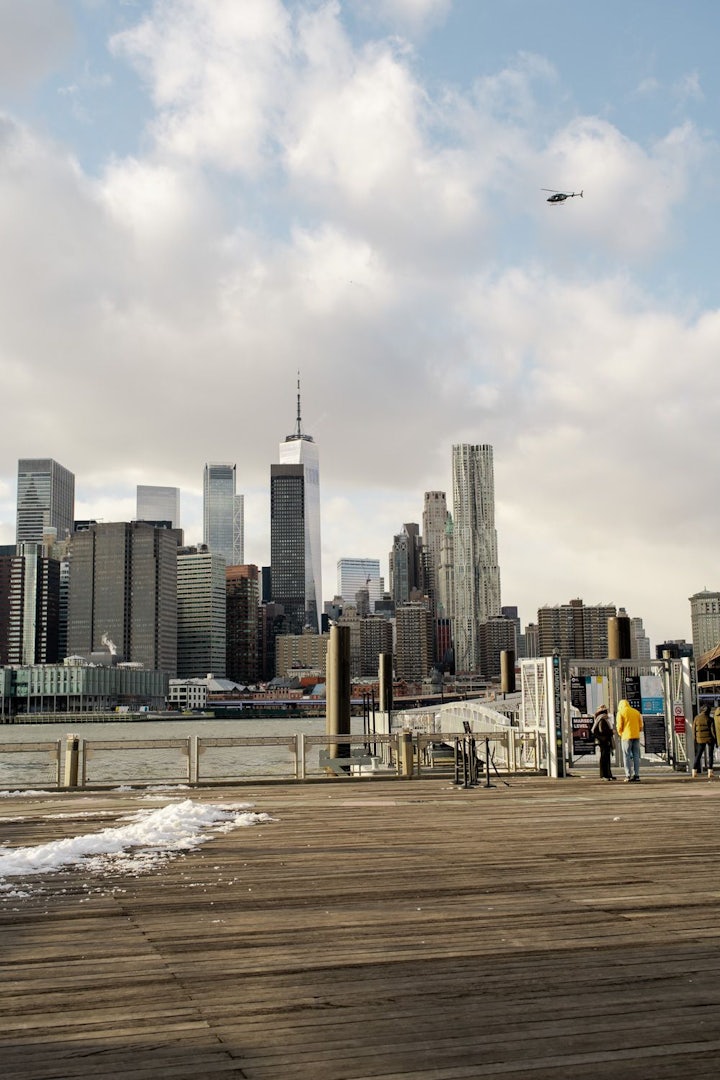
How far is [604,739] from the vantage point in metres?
24.5

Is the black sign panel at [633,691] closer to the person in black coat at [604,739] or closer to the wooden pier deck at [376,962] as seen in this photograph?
the person in black coat at [604,739]

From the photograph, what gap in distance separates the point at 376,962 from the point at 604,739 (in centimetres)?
1854

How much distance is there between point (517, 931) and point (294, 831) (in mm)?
7017

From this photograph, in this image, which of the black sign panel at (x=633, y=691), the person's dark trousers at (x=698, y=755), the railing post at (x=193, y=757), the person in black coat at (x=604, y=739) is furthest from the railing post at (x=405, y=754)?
the person's dark trousers at (x=698, y=755)

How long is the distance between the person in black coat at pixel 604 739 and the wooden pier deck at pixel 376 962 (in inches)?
416

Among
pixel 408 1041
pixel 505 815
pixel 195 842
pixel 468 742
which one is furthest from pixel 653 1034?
pixel 468 742

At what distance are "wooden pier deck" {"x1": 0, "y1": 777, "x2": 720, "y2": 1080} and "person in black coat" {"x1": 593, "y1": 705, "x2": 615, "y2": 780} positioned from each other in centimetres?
1055

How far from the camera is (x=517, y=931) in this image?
798 cm

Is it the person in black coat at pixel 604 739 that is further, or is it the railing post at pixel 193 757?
the person in black coat at pixel 604 739

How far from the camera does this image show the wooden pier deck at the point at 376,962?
5.18 meters

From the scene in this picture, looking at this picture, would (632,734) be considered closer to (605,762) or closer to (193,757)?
(605,762)

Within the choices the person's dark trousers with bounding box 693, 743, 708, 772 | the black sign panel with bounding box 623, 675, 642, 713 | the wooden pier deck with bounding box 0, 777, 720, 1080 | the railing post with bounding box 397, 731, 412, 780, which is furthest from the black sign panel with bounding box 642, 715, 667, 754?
the wooden pier deck with bounding box 0, 777, 720, 1080

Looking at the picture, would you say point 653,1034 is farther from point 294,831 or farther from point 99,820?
point 99,820

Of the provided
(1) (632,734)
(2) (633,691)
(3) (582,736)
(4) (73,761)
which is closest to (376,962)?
(4) (73,761)
